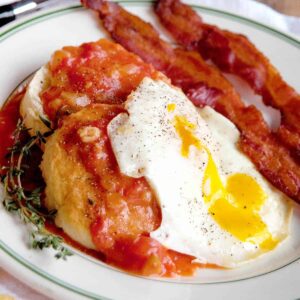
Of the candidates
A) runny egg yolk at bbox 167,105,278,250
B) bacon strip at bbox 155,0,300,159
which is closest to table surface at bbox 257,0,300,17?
bacon strip at bbox 155,0,300,159

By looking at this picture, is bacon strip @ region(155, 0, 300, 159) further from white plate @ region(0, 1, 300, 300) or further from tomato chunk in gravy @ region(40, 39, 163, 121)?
tomato chunk in gravy @ region(40, 39, 163, 121)

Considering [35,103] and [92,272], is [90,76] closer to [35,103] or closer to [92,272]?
[35,103]

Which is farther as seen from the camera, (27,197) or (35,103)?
(35,103)

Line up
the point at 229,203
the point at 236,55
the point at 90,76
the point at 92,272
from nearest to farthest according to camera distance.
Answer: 1. the point at 92,272
2. the point at 229,203
3. the point at 90,76
4. the point at 236,55

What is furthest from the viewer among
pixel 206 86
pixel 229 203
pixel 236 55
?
pixel 236 55

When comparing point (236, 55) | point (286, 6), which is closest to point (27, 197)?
point (236, 55)

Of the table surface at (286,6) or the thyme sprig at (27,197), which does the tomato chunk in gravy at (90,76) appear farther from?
the table surface at (286,6)
